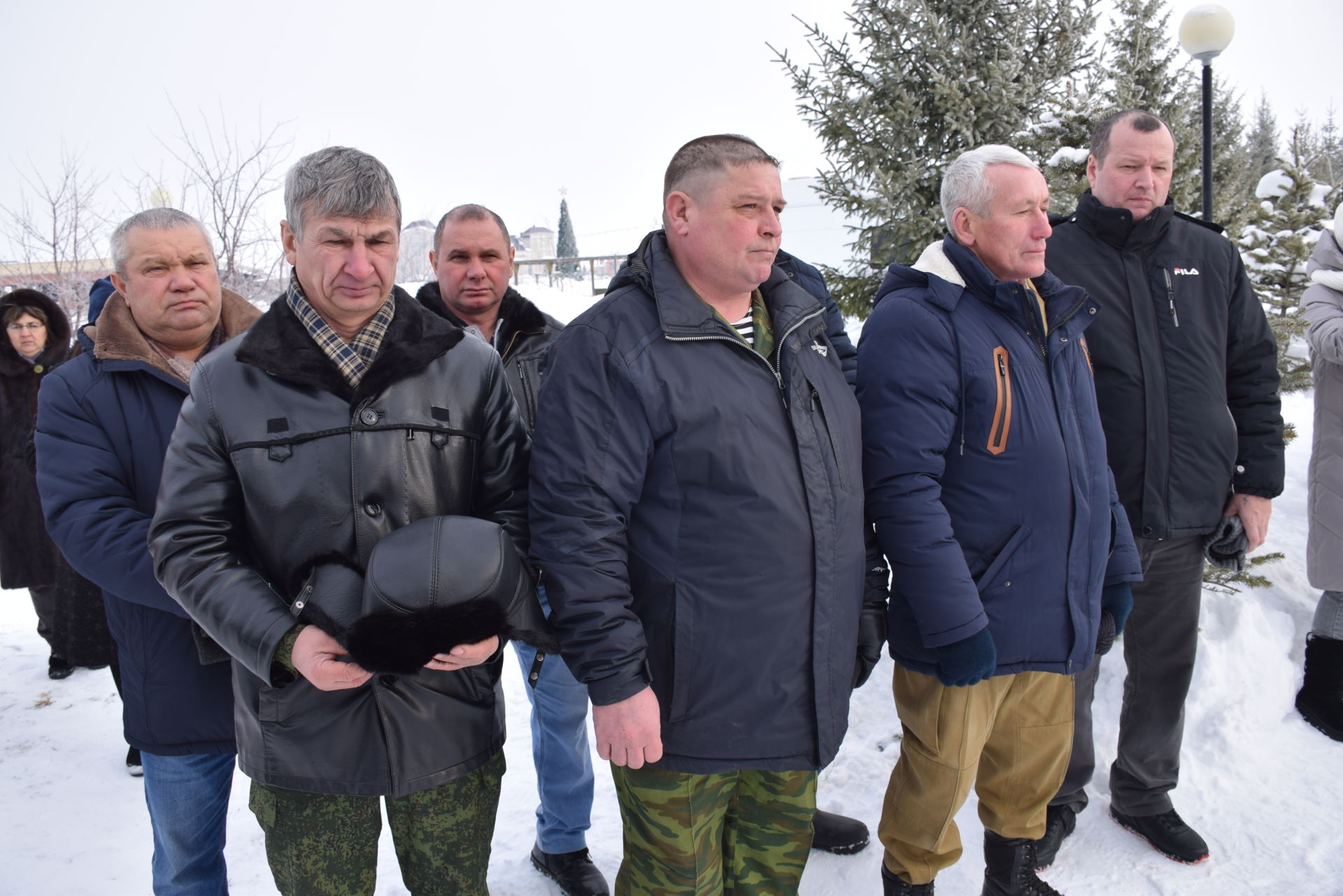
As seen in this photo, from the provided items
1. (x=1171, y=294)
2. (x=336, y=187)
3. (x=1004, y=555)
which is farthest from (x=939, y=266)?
(x=336, y=187)

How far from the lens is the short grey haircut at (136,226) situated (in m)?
2.41

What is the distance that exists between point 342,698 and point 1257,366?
3.43 meters

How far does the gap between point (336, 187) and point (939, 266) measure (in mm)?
1771

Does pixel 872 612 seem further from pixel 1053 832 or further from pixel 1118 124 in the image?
pixel 1118 124

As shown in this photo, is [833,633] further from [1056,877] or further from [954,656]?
[1056,877]

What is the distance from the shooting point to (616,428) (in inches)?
80.1

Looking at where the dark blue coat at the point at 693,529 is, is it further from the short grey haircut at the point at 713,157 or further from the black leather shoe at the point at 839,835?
the black leather shoe at the point at 839,835

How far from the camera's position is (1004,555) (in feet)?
7.84

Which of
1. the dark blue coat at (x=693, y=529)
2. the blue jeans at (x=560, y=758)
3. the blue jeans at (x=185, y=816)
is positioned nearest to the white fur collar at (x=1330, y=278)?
the dark blue coat at (x=693, y=529)

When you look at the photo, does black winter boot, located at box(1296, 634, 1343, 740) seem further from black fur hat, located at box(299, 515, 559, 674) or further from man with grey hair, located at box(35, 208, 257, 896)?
man with grey hair, located at box(35, 208, 257, 896)

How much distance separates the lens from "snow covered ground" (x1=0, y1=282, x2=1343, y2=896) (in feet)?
9.78

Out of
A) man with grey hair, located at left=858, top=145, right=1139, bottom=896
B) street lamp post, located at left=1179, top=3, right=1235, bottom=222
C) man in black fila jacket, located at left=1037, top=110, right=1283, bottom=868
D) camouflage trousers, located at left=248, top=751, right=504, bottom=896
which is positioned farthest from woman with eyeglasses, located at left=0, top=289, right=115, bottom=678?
street lamp post, located at left=1179, top=3, right=1235, bottom=222

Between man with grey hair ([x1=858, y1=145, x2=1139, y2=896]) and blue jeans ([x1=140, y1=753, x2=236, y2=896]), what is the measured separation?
2093mm

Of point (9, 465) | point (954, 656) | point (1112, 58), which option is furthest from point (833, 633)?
point (1112, 58)
